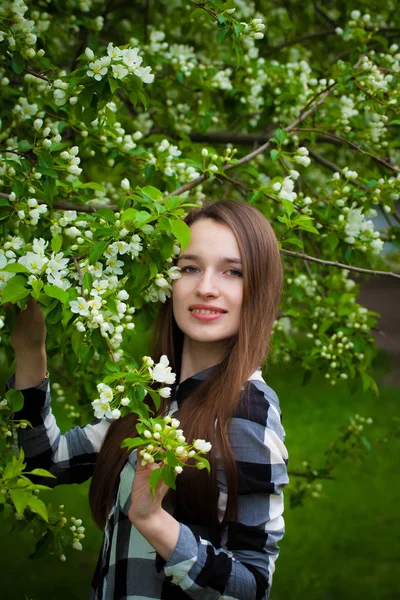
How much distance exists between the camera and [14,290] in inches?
70.9

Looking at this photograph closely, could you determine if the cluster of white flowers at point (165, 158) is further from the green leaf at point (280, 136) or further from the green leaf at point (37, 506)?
the green leaf at point (37, 506)

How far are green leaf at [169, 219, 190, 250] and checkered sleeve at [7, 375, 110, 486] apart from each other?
66 centimetres

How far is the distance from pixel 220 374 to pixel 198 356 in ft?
0.44

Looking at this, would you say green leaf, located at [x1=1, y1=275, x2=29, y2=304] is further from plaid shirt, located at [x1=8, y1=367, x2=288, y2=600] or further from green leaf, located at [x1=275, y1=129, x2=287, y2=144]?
green leaf, located at [x1=275, y1=129, x2=287, y2=144]

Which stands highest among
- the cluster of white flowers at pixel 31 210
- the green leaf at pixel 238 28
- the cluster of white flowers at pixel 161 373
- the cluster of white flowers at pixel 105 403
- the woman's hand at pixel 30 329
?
the green leaf at pixel 238 28

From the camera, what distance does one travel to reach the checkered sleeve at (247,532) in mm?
1787

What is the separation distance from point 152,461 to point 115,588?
65cm

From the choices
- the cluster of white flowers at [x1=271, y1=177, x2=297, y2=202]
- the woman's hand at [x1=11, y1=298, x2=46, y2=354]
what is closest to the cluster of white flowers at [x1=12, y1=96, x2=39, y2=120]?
the cluster of white flowers at [x1=271, y1=177, x2=297, y2=202]

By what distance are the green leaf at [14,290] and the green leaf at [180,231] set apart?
1.33 ft

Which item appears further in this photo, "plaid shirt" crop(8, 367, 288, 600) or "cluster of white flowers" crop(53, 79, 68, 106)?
"cluster of white flowers" crop(53, 79, 68, 106)

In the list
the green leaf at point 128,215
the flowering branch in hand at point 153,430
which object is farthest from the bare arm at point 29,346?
the flowering branch in hand at point 153,430

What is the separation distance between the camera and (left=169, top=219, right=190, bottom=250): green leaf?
1.93 metres

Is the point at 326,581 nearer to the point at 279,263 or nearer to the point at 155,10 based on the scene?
the point at 279,263

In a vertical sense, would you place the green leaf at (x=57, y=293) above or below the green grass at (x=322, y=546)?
above
